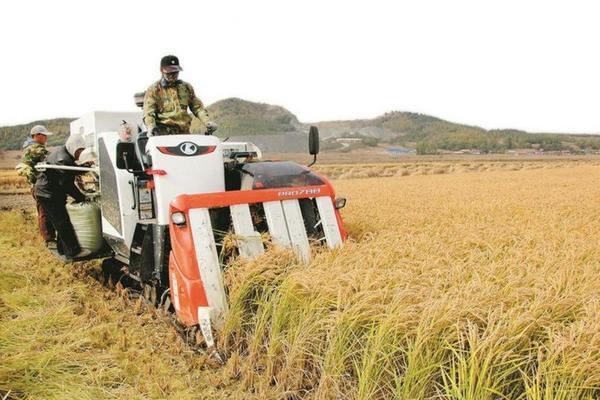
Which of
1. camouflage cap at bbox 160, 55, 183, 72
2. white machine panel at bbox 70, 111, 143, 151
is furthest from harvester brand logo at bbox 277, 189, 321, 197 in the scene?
white machine panel at bbox 70, 111, 143, 151

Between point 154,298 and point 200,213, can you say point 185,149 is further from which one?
point 154,298

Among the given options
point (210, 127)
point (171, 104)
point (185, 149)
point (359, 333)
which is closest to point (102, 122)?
point (171, 104)

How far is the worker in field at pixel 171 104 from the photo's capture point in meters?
5.42

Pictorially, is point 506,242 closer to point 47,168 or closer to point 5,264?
point 47,168

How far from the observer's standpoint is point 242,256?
4.12 m

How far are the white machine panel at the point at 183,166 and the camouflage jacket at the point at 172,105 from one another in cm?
75

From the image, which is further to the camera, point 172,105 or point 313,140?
point 172,105

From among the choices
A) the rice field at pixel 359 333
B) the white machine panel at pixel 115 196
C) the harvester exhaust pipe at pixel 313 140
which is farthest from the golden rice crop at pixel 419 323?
the white machine panel at pixel 115 196

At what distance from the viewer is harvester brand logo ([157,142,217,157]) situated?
457cm

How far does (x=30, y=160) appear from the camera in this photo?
866 cm

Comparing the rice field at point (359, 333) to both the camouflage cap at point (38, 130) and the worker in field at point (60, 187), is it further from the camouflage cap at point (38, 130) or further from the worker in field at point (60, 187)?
the camouflage cap at point (38, 130)

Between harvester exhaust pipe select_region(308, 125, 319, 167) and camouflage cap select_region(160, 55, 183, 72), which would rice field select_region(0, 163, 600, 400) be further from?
camouflage cap select_region(160, 55, 183, 72)

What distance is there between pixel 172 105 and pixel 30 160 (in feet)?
14.7

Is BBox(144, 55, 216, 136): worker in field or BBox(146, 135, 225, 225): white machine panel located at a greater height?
BBox(144, 55, 216, 136): worker in field
